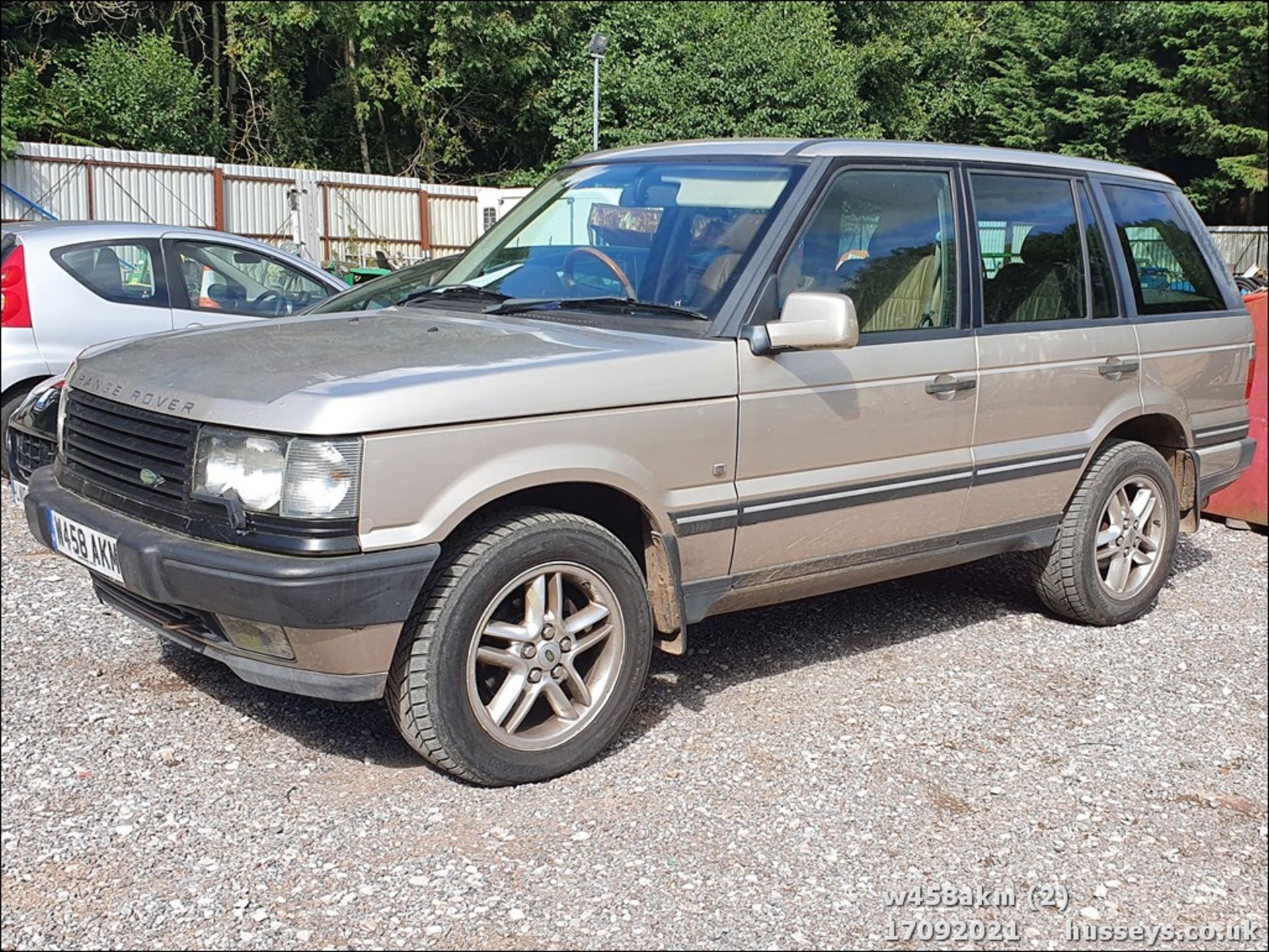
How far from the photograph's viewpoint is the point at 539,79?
3002 centimetres

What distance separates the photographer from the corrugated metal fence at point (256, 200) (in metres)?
20.2

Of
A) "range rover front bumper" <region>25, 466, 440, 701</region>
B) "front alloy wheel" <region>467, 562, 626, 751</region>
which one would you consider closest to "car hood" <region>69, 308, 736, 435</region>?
"range rover front bumper" <region>25, 466, 440, 701</region>

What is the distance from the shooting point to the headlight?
3.41 metres

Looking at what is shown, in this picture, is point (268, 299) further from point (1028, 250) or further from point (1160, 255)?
point (1160, 255)

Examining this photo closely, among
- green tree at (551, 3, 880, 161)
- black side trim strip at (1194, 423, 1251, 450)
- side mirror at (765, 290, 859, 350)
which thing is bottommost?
black side trim strip at (1194, 423, 1251, 450)

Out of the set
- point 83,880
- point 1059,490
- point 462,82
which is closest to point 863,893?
point 83,880

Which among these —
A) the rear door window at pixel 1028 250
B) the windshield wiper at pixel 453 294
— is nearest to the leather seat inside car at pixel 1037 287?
the rear door window at pixel 1028 250

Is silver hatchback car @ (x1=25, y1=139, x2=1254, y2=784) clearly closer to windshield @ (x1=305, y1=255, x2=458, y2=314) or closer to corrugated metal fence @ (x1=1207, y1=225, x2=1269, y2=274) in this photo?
windshield @ (x1=305, y1=255, x2=458, y2=314)

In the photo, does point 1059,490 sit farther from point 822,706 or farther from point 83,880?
point 83,880

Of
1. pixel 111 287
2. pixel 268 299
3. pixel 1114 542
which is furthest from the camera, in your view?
pixel 268 299

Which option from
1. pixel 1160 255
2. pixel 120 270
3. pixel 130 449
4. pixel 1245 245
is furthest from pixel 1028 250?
pixel 1245 245

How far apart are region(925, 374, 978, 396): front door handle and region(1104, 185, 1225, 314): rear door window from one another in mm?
1257

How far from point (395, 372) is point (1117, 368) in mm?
3211

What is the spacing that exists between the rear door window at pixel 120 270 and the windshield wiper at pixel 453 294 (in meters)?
3.62
